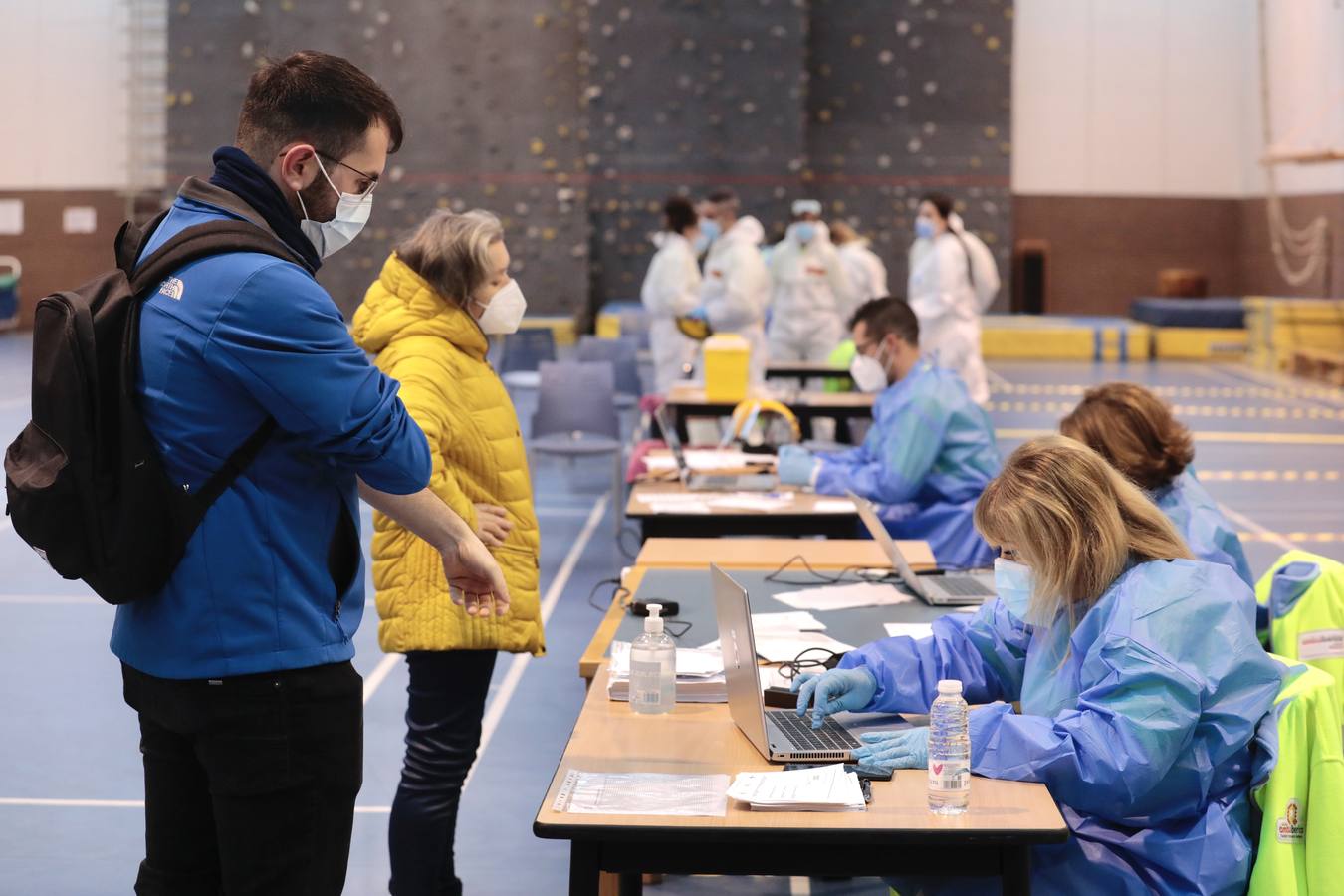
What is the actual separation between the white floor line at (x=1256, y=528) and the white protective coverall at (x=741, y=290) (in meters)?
3.38

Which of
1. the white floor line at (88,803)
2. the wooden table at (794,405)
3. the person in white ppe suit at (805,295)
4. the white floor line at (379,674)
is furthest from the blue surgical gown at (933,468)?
the person in white ppe suit at (805,295)

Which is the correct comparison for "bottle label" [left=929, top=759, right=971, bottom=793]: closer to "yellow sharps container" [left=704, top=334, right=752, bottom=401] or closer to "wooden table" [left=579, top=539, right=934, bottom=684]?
"wooden table" [left=579, top=539, right=934, bottom=684]

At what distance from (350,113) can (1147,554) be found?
4.81 ft

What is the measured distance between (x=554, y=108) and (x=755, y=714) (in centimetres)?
1676

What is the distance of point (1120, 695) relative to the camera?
8.08 feet

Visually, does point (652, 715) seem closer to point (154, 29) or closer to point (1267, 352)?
point (1267, 352)

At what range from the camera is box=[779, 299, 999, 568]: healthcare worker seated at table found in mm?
5297

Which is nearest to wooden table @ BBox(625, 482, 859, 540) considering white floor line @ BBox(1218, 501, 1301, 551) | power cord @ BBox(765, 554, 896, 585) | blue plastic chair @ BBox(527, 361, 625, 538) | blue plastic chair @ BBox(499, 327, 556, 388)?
power cord @ BBox(765, 554, 896, 585)

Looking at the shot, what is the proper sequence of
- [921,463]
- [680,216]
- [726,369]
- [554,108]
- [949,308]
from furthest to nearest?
[554,108] < [949,308] < [680,216] < [726,369] < [921,463]

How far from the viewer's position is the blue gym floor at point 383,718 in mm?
3984

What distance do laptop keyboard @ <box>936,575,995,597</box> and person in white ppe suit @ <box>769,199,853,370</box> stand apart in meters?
8.30

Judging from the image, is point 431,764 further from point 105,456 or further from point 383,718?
point 383,718

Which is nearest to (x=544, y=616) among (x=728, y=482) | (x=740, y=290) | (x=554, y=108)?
(x=728, y=482)

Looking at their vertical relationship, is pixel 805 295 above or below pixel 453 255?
above
